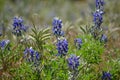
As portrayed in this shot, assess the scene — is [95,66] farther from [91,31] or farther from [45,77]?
[45,77]

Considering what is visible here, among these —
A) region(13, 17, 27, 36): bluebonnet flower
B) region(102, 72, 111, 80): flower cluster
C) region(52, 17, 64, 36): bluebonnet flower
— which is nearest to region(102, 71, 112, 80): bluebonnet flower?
region(102, 72, 111, 80): flower cluster

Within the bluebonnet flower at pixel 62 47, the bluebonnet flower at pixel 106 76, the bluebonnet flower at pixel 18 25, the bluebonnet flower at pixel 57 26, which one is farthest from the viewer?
the bluebonnet flower at pixel 18 25

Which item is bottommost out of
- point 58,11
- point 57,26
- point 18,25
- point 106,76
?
point 106,76

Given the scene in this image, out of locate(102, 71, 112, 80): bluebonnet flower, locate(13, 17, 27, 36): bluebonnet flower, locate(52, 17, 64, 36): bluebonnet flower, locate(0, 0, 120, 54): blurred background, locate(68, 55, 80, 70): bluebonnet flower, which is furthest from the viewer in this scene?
locate(0, 0, 120, 54): blurred background

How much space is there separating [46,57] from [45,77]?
0.98 ft

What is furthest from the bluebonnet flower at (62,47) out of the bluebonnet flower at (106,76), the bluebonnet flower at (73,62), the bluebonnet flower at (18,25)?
the bluebonnet flower at (18,25)

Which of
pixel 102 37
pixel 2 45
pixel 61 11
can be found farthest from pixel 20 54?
pixel 61 11

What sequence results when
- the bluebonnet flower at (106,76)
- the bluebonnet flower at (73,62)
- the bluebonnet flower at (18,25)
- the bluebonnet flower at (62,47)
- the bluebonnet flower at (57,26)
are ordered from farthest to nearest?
the bluebonnet flower at (18,25) → the bluebonnet flower at (57,26) → the bluebonnet flower at (106,76) → the bluebonnet flower at (62,47) → the bluebonnet flower at (73,62)

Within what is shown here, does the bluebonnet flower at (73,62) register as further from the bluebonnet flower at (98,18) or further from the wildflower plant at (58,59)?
the bluebonnet flower at (98,18)

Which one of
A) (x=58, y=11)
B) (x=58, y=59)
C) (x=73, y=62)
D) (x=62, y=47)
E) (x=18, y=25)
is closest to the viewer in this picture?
(x=73, y=62)

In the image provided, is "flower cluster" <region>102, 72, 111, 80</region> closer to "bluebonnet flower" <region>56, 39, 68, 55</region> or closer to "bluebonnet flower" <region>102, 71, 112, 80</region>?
"bluebonnet flower" <region>102, 71, 112, 80</region>

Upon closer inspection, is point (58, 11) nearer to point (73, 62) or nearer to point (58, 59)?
point (58, 59)

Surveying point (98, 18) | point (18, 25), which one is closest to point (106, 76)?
point (98, 18)

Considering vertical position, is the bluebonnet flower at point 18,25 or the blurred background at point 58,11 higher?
the blurred background at point 58,11
